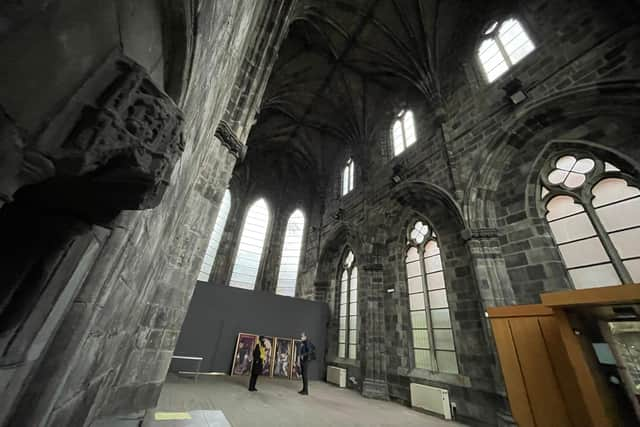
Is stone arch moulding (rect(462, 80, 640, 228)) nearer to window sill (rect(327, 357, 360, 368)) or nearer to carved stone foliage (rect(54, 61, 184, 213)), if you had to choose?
window sill (rect(327, 357, 360, 368))

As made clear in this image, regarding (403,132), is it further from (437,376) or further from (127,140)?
(127,140)

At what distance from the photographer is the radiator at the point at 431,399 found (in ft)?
13.8

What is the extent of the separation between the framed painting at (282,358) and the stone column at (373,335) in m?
2.22

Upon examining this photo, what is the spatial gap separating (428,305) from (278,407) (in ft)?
12.4

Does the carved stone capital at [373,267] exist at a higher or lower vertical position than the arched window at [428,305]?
higher

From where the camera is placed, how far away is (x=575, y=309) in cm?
225

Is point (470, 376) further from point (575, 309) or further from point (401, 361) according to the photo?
point (575, 309)

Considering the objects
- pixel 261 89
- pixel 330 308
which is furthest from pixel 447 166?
pixel 330 308

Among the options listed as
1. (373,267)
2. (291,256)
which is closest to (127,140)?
(373,267)

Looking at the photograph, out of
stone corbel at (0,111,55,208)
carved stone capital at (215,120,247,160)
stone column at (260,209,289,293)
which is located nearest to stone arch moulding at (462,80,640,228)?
carved stone capital at (215,120,247,160)

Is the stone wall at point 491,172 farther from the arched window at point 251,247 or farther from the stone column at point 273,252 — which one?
the arched window at point 251,247

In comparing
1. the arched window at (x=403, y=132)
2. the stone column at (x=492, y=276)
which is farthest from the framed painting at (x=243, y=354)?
the arched window at (x=403, y=132)

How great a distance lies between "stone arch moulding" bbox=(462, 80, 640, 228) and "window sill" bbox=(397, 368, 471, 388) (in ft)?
9.34

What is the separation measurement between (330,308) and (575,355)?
23.9 ft
